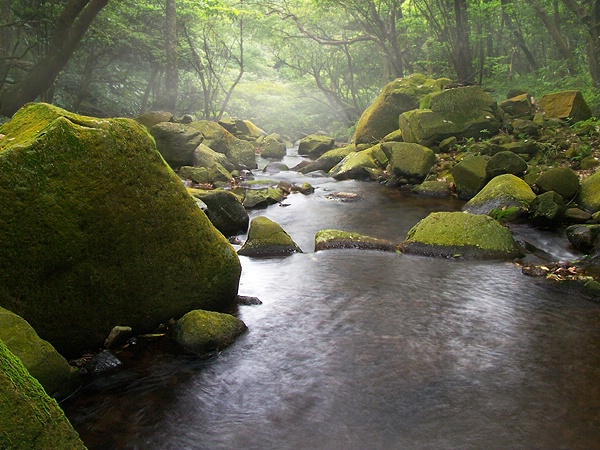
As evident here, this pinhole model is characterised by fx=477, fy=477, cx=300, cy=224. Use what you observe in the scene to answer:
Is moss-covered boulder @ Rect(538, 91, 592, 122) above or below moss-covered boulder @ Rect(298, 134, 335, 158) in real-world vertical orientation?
above

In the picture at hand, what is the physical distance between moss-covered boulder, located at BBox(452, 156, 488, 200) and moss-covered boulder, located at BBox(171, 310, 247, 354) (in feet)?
30.3

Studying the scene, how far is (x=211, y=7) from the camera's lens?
74.0ft

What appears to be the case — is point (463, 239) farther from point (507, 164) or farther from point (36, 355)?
point (36, 355)

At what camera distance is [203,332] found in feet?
17.1

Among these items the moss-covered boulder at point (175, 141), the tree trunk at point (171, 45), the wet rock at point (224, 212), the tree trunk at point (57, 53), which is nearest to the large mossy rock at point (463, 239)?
the wet rock at point (224, 212)

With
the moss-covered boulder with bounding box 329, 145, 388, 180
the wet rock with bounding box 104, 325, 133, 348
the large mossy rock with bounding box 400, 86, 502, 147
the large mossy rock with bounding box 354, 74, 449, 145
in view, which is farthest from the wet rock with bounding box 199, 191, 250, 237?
the large mossy rock with bounding box 354, 74, 449, 145

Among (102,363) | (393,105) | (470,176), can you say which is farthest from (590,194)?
(393,105)

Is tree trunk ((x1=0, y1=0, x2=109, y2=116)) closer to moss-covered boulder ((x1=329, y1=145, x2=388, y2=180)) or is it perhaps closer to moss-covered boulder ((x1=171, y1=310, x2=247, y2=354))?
moss-covered boulder ((x1=329, y1=145, x2=388, y2=180))

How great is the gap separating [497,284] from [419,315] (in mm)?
1761

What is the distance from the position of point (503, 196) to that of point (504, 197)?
47 mm

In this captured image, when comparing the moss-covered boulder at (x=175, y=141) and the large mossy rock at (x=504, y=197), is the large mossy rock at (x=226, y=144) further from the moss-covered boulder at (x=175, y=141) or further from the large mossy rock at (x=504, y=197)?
the large mossy rock at (x=504, y=197)

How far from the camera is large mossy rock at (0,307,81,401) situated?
389 centimetres

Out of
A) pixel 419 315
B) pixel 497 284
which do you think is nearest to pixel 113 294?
pixel 419 315

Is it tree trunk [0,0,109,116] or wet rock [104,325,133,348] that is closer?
wet rock [104,325,133,348]
